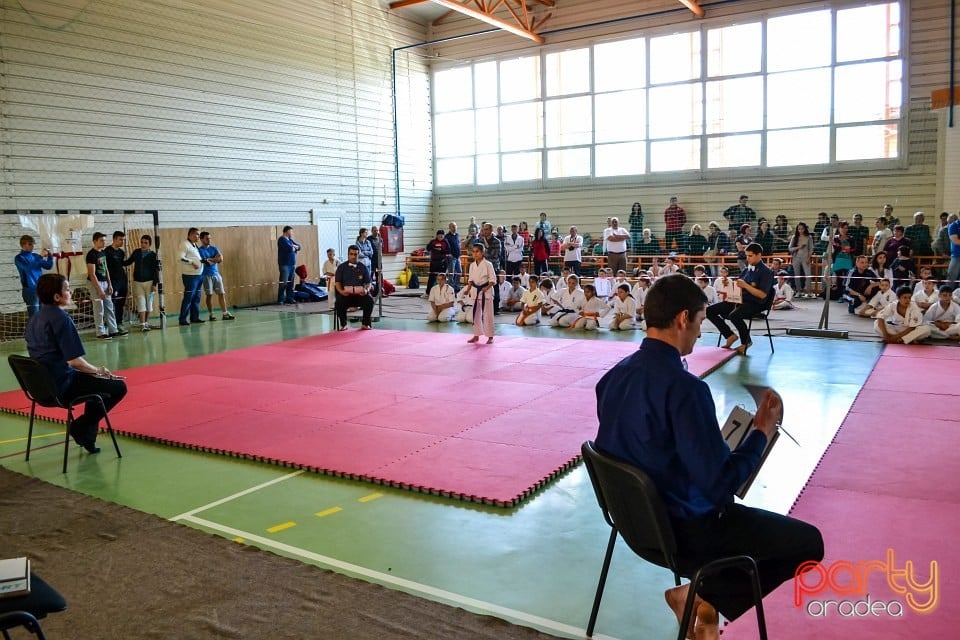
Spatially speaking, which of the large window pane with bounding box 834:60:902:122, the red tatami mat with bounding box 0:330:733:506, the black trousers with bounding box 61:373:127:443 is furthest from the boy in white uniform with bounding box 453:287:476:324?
the large window pane with bounding box 834:60:902:122

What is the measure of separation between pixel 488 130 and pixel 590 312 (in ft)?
37.5

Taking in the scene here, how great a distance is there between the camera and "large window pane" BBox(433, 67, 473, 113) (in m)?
23.0

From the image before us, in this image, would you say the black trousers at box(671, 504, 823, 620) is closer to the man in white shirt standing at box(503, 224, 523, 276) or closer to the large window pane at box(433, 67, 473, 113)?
the man in white shirt standing at box(503, 224, 523, 276)

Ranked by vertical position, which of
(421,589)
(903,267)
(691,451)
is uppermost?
(903,267)

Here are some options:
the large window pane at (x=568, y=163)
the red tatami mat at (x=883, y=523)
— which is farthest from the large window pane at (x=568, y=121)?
the red tatami mat at (x=883, y=523)

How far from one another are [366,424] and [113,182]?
10729 millimetres

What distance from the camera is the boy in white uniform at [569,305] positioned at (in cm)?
1334

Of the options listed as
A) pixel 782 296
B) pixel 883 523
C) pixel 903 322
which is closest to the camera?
pixel 883 523

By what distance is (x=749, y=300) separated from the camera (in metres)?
10.2

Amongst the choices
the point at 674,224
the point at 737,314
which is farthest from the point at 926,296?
the point at 674,224

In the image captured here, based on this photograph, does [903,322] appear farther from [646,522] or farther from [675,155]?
[675,155]

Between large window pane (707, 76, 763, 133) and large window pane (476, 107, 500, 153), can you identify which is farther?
large window pane (476, 107, 500, 153)

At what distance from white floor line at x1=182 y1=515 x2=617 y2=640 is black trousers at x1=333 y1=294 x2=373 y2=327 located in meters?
8.59

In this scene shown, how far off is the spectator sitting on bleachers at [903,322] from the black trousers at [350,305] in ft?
26.8
